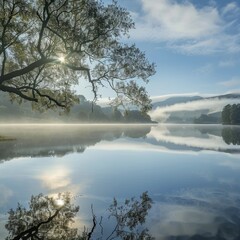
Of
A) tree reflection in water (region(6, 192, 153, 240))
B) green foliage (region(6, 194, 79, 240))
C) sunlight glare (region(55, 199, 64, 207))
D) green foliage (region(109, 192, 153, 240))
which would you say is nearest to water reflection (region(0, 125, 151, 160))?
sunlight glare (region(55, 199, 64, 207))

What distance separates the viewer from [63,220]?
57.9 feet

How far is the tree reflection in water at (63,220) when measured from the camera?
15.7m

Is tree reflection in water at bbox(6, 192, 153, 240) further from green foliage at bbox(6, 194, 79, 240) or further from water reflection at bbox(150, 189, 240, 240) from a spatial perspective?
water reflection at bbox(150, 189, 240, 240)

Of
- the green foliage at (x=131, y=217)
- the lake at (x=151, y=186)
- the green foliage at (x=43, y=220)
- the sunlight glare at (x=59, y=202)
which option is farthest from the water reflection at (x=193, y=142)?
the green foliage at (x=43, y=220)

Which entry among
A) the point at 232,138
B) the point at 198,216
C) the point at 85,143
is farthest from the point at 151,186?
the point at 232,138

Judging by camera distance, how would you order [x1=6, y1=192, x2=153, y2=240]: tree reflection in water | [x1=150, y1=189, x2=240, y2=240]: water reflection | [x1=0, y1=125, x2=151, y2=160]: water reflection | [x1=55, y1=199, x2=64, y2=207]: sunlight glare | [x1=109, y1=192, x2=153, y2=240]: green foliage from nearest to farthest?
[x1=6, y1=192, x2=153, y2=240]: tree reflection in water, [x1=109, y1=192, x2=153, y2=240]: green foliage, [x1=150, y1=189, x2=240, y2=240]: water reflection, [x1=55, y1=199, x2=64, y2=207]: sunlight glare, [x1=0, y1=125, x2=151, y2=160]: water reflection

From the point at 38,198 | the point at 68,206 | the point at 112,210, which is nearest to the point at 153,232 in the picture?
the point at 112,210

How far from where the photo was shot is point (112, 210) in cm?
1997

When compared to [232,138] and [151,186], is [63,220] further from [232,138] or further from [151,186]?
[232,138]

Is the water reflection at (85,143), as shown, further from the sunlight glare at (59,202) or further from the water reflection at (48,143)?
the sunlight glare at (59,202)

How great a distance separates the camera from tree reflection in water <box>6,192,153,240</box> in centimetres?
1567

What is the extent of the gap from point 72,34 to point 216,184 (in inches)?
661

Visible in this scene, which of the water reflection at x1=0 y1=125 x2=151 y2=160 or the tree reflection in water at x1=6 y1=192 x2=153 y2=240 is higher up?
the tree reflection in water at x1=6 y1=192 x2=153 y2=240

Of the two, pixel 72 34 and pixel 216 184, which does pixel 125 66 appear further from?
pixel 216 184
